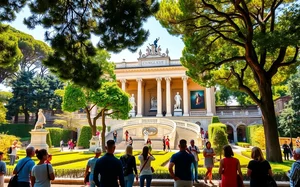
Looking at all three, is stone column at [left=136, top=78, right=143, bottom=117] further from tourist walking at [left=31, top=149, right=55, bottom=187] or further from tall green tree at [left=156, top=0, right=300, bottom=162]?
tourist walking at [left=31, top=149, right=55, bottom=187]

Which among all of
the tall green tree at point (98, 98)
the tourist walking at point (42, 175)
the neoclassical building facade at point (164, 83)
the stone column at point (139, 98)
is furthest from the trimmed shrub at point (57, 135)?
the tourist walking at point (42, 175)

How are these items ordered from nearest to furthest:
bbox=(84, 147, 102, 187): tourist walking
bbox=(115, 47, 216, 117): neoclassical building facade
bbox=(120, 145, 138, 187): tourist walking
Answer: bbox=(120, 145, 138, 187): tourist walking, bbox=(84, 147, 102, 187): tourist walking, bbox=(115, 47, 216, 117): neoclassical building facade

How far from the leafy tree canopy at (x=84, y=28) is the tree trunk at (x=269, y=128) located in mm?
8652

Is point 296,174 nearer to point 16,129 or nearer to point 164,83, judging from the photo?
point 16,129

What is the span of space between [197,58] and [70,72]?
8994mm

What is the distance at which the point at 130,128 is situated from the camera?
113ft

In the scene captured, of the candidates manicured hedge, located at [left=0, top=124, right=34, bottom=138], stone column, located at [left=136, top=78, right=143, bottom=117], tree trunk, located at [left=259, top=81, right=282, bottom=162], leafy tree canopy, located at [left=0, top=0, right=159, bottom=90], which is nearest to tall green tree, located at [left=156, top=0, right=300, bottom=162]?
tree trunk, located at [left=259, top=81, right=282, bottom=162]

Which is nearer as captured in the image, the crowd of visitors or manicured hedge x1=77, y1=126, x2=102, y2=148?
the crowd of visitors

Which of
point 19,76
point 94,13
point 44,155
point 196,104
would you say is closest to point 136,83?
point 196,104

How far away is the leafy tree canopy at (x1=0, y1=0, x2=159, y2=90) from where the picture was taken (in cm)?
766

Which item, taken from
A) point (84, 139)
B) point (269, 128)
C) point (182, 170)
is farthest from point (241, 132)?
point (182, 170)

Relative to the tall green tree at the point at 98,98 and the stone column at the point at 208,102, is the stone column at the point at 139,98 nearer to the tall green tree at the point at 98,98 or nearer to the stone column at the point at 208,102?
the stone column at the point at 208,102

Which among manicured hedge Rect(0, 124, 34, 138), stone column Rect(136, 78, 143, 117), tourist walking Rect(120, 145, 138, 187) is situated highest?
stone column Rect(136, 78, 143, 117)

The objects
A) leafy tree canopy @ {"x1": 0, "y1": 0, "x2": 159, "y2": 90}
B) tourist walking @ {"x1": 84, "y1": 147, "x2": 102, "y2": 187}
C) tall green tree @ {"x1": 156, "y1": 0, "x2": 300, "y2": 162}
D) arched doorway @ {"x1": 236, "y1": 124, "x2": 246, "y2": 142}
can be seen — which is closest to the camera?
tourist walking @ {"x1": 84, "y1": 147, "x2": 102, "y2": 187}
